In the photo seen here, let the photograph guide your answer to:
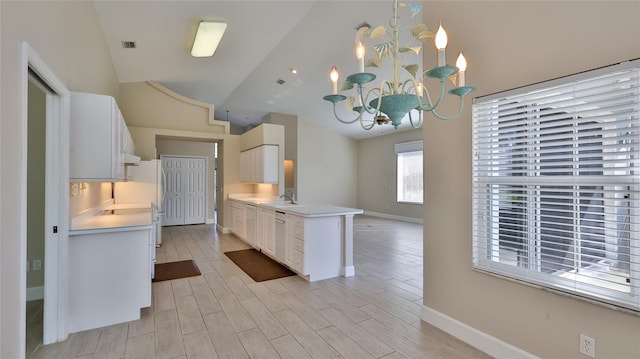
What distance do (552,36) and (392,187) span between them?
8019 mm

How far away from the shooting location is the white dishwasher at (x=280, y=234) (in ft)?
13.9

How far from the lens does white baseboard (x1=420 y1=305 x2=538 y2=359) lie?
2.06 meters

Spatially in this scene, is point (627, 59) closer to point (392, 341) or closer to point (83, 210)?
point (392, 341)

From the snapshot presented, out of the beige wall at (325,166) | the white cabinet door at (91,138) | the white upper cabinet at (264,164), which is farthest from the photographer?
the beige wall at (325,166)

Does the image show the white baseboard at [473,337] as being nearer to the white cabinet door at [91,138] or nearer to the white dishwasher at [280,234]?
the white dishwasher at [280,234]

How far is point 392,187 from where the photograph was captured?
9.76 m

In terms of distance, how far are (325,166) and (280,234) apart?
621cm

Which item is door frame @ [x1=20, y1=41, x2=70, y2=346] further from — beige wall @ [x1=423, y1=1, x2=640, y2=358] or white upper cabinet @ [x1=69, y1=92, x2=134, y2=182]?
beige wall @ [x1=423, y1=1, x2=640, y2=358]

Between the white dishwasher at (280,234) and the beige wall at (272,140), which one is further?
the beige wall at (272,140)

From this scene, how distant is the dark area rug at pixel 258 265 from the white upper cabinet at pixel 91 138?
219cm

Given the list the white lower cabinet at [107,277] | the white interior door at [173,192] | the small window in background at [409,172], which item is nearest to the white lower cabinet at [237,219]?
the white interior door at [173,192]

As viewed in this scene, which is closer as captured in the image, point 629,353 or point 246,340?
point 629,353

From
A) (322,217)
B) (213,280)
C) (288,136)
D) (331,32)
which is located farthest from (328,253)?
(288,136)

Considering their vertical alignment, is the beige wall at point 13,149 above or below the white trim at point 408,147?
below
